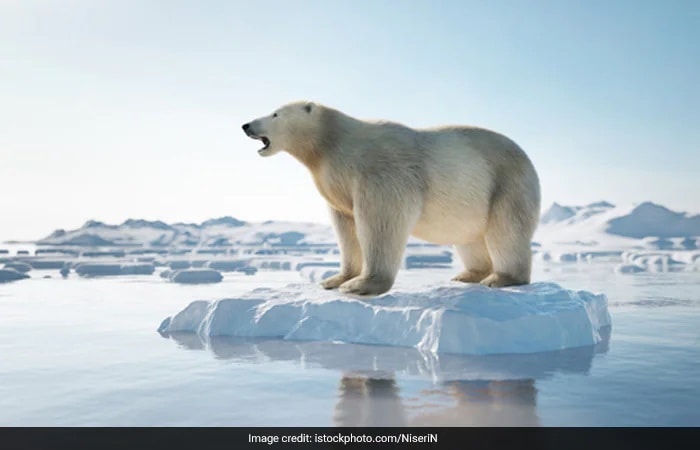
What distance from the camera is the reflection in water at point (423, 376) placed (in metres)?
3.65

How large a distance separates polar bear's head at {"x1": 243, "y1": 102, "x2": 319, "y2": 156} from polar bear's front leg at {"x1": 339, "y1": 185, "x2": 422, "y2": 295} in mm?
937

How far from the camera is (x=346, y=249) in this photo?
674 centimetres

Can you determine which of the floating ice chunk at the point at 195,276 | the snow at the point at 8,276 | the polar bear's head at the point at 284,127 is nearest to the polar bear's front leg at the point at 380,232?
the polar bear's head at the point at 284,127

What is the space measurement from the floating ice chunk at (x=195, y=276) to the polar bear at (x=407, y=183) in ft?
43.8

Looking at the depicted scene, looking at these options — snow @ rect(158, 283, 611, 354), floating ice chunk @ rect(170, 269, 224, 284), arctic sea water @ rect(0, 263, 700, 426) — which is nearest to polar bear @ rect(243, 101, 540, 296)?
snow @ rect(158, 283, 611, 354)

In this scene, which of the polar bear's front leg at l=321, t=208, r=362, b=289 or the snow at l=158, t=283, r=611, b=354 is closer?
the snow at l=158, t=283, r=611, b=354

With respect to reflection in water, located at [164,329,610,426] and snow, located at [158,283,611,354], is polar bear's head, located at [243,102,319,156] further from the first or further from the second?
reflection in water, located at [164,329,610,426]

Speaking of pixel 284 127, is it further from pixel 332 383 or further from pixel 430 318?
pixel 332 383

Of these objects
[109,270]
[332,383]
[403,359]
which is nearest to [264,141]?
[403,359]

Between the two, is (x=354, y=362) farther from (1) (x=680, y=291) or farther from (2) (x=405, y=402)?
(1) (x=680, y=291)

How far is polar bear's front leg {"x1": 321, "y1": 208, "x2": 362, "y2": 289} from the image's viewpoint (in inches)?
264

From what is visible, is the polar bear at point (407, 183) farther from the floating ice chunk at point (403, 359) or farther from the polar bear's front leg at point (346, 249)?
the floating ice chunk at point (403, 359)

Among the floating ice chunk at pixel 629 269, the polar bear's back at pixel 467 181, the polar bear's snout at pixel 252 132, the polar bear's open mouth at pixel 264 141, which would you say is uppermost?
the polar bear's snout at pixel 252 132
